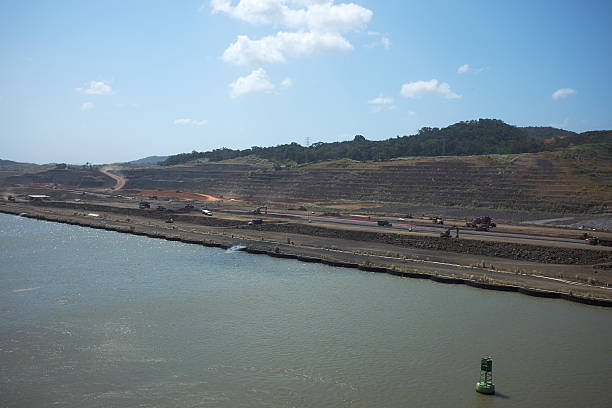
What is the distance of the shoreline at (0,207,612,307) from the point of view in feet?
95.9

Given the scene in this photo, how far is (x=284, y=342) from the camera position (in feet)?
71.8

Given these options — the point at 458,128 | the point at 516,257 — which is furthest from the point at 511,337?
the point at 458,128

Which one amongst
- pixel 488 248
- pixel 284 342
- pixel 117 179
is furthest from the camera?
pixel 117 179

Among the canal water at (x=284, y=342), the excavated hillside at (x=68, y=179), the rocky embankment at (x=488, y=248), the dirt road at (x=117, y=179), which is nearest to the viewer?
the canal water at (x=284, y=342)

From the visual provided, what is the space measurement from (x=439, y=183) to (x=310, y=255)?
172 ft

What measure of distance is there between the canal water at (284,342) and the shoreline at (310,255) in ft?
2.23

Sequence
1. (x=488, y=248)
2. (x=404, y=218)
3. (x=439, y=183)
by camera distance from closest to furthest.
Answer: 1. (x=488, y=248)
2. (x=404, y=218)
3. (x=439, y=183)

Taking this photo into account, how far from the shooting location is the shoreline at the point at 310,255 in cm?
2923

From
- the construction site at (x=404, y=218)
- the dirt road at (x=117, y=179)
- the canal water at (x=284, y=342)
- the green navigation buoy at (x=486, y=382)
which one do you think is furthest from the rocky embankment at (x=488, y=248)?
the dirt road at (x=117, y=179)

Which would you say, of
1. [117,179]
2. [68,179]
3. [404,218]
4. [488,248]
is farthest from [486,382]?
[68,179]

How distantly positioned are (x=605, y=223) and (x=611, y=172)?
23.0 meters

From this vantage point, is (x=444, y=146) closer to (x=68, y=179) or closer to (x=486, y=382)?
(x=68, y=179)

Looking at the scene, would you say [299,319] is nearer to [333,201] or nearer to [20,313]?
[20,313]

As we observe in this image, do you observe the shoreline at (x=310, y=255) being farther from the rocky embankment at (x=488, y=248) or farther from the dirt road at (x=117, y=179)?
the dirt road at (x=117, y=179)
